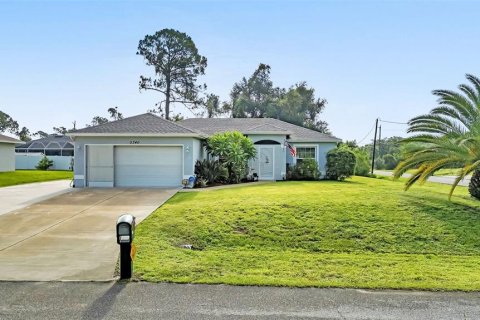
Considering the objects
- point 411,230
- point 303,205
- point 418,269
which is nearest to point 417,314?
point 418,269

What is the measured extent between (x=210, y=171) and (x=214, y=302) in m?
14.5

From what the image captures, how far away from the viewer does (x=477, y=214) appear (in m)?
11.3

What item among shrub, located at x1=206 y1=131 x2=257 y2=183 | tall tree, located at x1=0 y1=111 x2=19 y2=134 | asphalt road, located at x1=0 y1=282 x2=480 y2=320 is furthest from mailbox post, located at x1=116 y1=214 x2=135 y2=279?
tall tree, located at x1=0 y1=111 x2=19 y2=134

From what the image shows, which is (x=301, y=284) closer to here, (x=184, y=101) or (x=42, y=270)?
Answer: (x=42, y=270)

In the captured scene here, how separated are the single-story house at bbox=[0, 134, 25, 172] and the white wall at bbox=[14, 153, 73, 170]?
529 cm

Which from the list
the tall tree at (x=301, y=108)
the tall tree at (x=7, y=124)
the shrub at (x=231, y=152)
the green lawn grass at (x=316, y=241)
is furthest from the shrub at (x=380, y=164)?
the tall tree at (x=7, y=124)

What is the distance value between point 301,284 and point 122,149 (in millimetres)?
15164

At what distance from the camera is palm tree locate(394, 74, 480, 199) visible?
12814 mm

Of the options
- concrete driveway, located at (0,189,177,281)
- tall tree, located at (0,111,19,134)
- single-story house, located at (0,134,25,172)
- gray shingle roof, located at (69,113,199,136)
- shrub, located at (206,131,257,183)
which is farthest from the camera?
tall tree, located at (0,111,19,134)

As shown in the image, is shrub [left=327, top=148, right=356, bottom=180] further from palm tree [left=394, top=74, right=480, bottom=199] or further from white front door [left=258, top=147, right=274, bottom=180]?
palm tree [left=394, top=74, right=480, bottom=199]

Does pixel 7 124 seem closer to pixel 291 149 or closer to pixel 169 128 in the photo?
pixel 169 128

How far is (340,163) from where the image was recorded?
22625mm

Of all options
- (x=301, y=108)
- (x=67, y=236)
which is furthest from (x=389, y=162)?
Result: (x=67, y=236)

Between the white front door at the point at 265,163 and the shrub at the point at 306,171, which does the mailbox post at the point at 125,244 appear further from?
the shrub at the point at 306,171
